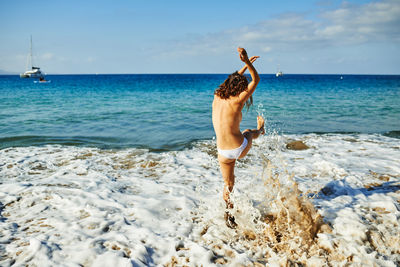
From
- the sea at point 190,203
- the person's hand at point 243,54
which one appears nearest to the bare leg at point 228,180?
the sea at point 190,203

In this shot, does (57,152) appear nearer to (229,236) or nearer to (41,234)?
(41,234)

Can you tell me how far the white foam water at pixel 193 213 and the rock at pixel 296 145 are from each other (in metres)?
1.22

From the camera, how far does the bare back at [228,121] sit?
3.63 metres

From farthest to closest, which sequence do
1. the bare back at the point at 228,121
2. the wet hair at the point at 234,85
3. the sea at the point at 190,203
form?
1. the bare back at the point at 228,121
2. the wet hair at the point at 234,85
3. the sea at the point at 190,203

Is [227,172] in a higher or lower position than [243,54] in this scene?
lower

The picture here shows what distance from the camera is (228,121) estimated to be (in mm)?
3658

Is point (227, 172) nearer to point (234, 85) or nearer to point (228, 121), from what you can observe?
point (228, 121)

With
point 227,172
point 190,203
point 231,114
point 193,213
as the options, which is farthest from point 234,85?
point 190,203

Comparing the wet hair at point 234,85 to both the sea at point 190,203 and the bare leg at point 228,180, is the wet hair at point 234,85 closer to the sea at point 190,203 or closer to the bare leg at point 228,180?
the bare leg at point 228,180

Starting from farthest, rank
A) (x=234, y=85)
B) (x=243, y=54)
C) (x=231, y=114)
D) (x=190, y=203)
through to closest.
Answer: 1. (x=190, y=203)
2. (x=231, y=114)
3. (x=234, y=85)
4. (x=243, y=54)

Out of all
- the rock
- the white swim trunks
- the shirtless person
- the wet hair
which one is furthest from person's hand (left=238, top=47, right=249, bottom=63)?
the rock

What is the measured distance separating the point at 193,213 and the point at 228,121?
6.05 feet

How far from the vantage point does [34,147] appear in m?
8.59

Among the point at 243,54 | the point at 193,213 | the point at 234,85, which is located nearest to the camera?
the point at 243,54
